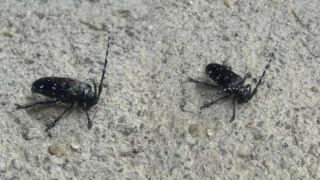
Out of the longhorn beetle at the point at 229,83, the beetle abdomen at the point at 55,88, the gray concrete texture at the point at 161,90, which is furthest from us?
the longhorn beetle at the point at 229,83

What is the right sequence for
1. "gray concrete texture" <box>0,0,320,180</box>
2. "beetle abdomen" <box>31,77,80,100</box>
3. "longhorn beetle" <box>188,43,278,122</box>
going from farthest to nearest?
"longhorn beetle" <box>188,43,278,122</box> < "beetle abdomen" <box>31,77,80,100</box> < "gray concrete texture" <box>0,0,320,180</box>

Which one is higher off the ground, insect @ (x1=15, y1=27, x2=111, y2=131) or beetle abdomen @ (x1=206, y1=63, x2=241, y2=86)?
beetle abdomen @ (x1=206, y1=63, x2=241, y2=86)

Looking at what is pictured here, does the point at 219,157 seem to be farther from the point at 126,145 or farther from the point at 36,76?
the point at 36,76

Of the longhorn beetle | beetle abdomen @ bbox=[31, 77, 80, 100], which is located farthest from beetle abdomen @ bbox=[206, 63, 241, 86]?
beetle abdomen @ bbox=[31, 77, 80, 100]

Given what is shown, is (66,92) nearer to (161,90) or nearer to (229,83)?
(161,90)

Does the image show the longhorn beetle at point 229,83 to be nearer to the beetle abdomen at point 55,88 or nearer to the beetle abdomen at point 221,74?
the beetle abdomen at point 221,74

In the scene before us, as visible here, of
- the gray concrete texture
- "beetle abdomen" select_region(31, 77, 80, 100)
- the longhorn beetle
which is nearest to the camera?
the gray concrete texture

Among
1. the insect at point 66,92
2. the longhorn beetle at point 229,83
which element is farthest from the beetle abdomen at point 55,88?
the longhorn beetle at point 229,83

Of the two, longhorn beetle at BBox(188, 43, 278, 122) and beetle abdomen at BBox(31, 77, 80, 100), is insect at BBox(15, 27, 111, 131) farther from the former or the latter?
longhorn beetle at BBox(188, 43, 278, 122)

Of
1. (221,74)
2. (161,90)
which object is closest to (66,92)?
(161,90)
